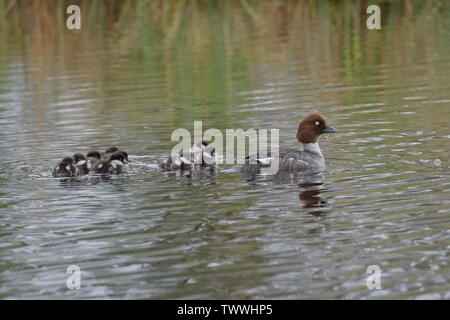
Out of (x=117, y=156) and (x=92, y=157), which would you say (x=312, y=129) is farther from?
(x=92, y=157)

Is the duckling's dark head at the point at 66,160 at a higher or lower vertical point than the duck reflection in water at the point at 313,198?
higher

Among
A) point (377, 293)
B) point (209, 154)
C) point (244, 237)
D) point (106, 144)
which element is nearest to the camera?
point (377, 293)

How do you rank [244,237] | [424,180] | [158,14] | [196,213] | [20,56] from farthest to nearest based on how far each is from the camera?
[158,14] < [20,56] < [424,180] < [196,213] < [244,237]

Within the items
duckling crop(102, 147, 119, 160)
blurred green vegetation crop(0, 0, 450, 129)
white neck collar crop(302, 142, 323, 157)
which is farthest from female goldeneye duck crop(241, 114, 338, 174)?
blurred green vegetation crop(0, 0, 450, 129)

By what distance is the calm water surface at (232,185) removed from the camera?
7043 mm

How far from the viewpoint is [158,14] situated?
75.8ft

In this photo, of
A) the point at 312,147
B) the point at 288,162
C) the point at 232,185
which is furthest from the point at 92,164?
the point at 312,147

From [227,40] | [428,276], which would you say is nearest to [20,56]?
[227,40]

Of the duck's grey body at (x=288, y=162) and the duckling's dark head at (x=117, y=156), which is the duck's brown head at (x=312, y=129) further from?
the duckling's dark head at (x=117, y=156)

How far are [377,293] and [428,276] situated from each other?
459 mm

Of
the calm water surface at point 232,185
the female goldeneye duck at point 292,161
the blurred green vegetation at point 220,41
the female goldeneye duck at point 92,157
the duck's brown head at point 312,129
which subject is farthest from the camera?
the blurred green vegetation at point 220,41

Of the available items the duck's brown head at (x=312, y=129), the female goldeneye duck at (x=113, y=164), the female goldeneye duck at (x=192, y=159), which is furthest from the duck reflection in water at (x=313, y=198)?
the female goldeneye duck at (x=113, y=164)

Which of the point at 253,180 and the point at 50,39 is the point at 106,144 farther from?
the point at 50,39

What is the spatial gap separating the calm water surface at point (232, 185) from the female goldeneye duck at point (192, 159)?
7.9 inches
